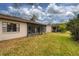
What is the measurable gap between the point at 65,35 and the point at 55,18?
99 centimetres

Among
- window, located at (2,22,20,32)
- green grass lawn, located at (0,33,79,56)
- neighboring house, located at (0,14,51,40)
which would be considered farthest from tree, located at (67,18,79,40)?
window, located at (2,22,20,32)

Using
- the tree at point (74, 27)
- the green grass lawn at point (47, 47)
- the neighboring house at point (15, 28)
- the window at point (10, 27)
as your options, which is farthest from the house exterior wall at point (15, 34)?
the tree at point (74, 27)

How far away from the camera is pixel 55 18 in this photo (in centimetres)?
868

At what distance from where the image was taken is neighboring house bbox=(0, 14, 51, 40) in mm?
9422

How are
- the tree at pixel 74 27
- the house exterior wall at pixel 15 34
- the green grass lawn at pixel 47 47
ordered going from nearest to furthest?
1. the green grass lawn at pixel 47 47
2. the tree at pixel 74 27
3. the house exterior wall at pixel 15 34

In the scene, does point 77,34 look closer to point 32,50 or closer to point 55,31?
point 55,31

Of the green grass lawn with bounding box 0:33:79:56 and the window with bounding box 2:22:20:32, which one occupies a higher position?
the window with bounding box 2:22:20:32

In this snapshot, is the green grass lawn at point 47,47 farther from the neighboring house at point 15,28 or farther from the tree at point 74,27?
the neighboring house at point 15,28

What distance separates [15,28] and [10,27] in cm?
67

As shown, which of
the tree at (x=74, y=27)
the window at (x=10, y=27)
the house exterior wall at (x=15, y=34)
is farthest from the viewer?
the window at (x=10, y=27)

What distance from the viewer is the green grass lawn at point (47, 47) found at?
308 inches

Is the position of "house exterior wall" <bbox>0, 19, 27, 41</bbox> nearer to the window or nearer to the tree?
the window

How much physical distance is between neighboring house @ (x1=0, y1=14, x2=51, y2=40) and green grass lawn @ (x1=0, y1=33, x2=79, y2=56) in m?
0.87

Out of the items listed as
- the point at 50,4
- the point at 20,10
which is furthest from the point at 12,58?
the point at 50,4
